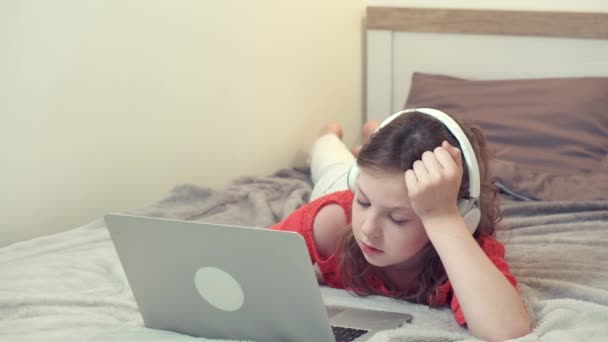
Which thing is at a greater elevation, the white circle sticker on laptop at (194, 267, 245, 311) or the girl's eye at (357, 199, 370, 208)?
the girl's eye at (357, 199, 370, 208)

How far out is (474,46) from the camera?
255 cm

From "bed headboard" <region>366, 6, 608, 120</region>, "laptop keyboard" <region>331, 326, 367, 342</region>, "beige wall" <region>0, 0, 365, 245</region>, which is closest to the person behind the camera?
"laptop keyboard" <region>331, 326, 367, 342</region>

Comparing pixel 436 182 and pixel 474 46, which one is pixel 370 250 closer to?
pixel 436 182

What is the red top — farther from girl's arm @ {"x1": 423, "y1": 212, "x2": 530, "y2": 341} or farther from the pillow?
the pillow

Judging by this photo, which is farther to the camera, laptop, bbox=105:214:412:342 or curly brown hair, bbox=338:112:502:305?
curly brown hair, bbox=338:112:502:305

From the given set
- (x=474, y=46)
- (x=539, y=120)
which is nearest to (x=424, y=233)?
(x=539, y=120)

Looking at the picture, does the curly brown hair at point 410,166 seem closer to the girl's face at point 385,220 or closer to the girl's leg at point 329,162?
the girl's face at point 385,220

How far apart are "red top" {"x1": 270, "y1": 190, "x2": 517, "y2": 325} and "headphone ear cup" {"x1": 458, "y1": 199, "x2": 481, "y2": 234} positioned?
0.25 ft

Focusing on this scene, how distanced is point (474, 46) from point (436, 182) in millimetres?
1398

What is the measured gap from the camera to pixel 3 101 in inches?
67.5

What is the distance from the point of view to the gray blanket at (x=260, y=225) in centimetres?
128

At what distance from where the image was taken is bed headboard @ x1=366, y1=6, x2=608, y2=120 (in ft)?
7.88

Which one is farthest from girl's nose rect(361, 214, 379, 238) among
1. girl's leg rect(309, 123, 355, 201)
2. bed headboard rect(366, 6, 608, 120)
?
bed headboard rect(366, 6, 608, 120)

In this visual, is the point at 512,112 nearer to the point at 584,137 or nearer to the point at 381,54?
the point at 584,137
